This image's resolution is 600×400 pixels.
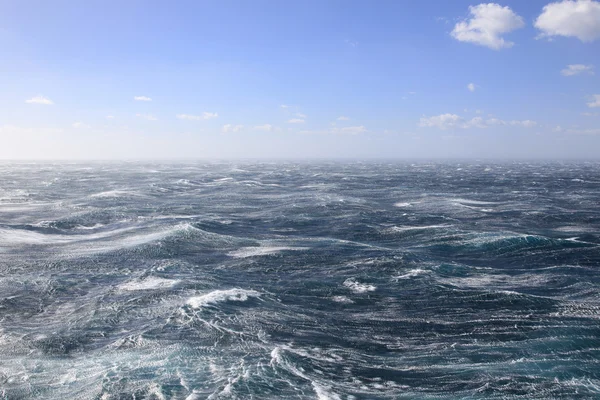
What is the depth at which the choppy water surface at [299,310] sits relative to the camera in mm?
18000

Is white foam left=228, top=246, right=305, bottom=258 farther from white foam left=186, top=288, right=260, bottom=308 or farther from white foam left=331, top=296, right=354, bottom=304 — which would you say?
white foam left=331, top=296, right=354, bottom=304

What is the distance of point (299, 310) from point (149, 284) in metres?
12.1

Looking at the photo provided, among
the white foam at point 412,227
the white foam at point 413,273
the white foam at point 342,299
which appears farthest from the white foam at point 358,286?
the white foam at point 412,227

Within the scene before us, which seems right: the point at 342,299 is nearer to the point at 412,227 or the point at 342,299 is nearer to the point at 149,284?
the point at 149,284

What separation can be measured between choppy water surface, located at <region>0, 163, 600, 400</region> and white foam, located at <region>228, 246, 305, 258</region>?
0.21 meters

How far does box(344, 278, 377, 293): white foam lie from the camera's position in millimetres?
29391

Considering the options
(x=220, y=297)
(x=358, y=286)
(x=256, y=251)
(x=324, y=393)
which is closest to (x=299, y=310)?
(x=220, y=297)

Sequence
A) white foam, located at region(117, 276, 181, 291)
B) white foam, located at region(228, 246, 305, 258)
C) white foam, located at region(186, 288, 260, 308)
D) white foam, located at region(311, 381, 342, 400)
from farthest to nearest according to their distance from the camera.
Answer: white foam, located at region(228, 246, 305, 258), white foam, located at region(117, 276, 181, 291), white foam, located at region(186, 288, 260, 308), white foam, located at region(311, 381, 342, 400)

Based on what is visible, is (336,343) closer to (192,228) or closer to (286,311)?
(286,311)

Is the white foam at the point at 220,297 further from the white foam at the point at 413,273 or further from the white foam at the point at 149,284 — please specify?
the white foam at the point at 413,273

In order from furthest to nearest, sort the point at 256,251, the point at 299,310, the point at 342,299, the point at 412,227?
1. the point at 412,227
2. the point at 256,251
3. the point at 342,299
4. the point at 299,310

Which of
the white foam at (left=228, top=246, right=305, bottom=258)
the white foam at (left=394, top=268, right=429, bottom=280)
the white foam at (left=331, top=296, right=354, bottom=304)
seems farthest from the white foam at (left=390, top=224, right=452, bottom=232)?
the white foam at (left=331, top=296, right=354, bottom=304)

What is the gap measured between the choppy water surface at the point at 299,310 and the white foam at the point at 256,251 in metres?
0.21

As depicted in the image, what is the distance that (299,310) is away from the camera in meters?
25.9
